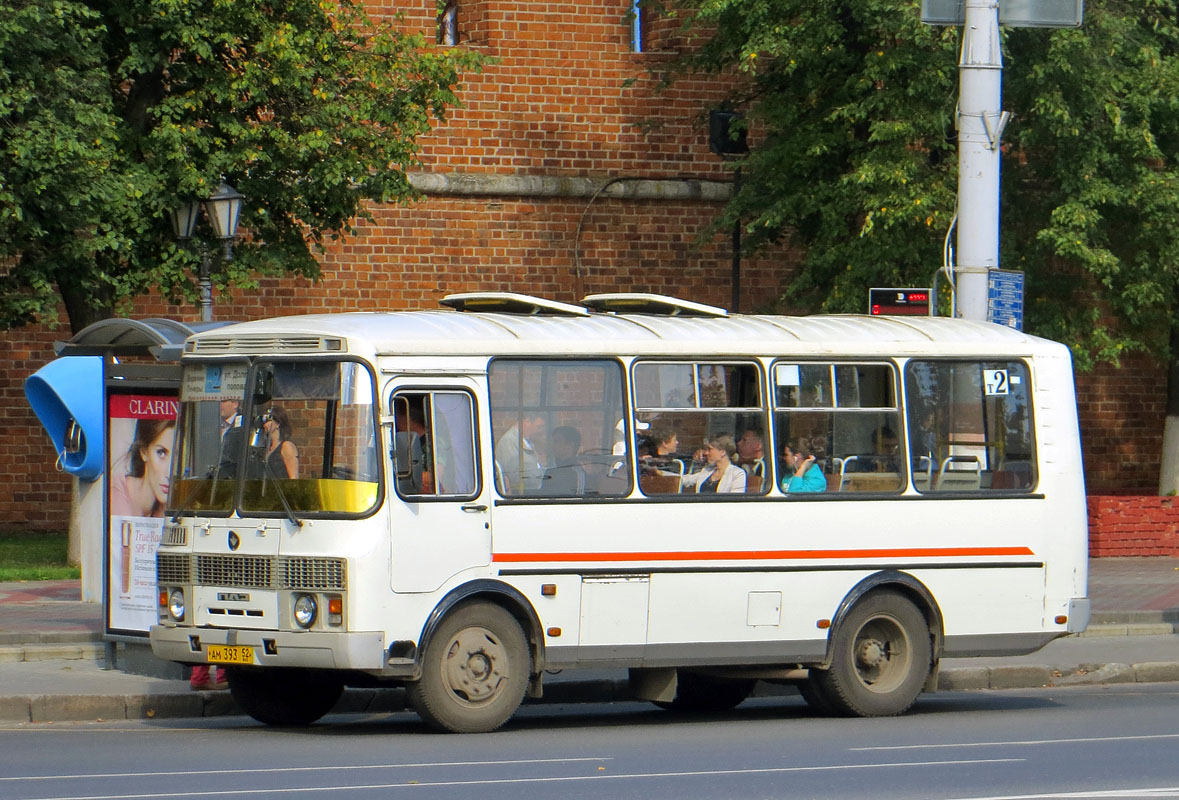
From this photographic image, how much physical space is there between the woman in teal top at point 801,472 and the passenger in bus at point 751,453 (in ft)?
0.57

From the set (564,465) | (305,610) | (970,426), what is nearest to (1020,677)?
(970,426)

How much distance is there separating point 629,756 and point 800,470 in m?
2.81

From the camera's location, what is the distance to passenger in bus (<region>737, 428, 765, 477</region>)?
12602 mm

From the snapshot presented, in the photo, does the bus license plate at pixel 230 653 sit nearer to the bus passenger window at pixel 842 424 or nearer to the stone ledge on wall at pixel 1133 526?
the bus passenger window at pixel 842 424

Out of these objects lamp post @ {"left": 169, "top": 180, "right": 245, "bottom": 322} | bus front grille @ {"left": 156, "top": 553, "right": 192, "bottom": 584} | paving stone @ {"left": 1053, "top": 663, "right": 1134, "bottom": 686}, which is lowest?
paving stone @ {"left": 1053, "top": 663, "right": 1134, "bottom": 686}

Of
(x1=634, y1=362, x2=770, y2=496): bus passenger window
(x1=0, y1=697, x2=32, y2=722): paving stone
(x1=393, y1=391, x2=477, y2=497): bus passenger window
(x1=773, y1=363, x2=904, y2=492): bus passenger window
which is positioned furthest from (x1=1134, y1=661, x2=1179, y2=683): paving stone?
(x1=0, y1=697, x2=32, y2=722): paving stone

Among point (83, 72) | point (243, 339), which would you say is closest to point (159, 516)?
point (243, 339)

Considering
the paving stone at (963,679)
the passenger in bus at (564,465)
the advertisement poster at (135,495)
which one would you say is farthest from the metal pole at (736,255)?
the passenger in bus at (564,465)

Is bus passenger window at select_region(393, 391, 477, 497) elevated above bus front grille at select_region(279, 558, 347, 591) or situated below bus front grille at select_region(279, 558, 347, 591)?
above

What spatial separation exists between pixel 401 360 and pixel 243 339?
102cm

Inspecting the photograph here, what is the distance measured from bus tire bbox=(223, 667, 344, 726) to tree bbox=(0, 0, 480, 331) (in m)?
8.88

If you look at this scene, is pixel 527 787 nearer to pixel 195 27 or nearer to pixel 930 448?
pixel 930 448

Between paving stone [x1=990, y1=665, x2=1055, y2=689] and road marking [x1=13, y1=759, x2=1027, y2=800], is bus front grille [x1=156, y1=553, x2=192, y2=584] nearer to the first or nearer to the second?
road marking [x1=13, y1=759, x2=1027, y2=800]

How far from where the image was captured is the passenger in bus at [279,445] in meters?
11.4
